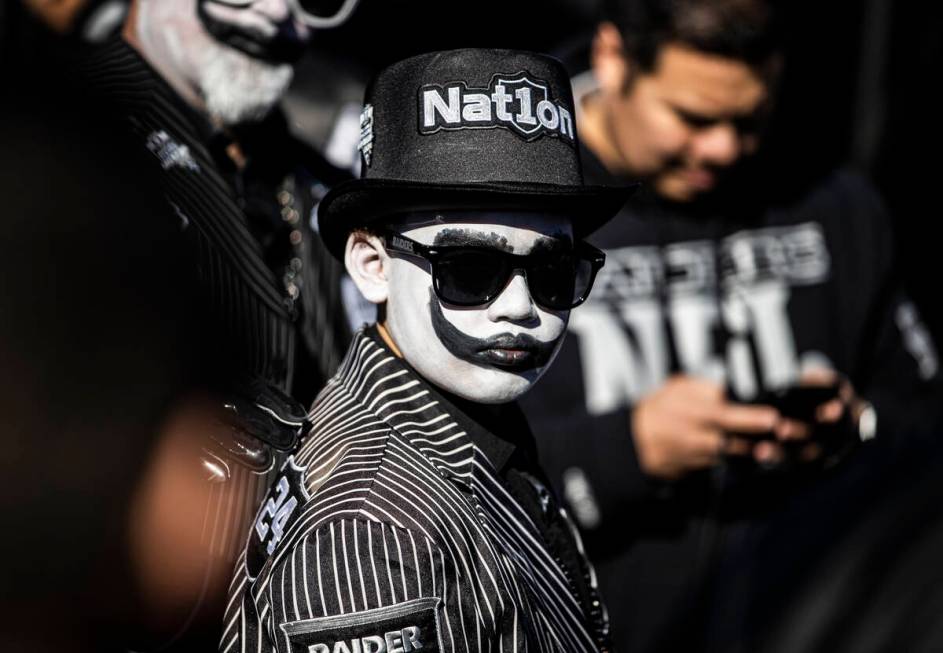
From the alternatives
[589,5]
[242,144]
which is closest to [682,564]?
[242,144]

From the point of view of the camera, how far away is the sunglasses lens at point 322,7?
7.94 ft

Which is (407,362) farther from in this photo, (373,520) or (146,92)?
(146,92)

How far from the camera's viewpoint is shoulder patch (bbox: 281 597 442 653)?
1521mm

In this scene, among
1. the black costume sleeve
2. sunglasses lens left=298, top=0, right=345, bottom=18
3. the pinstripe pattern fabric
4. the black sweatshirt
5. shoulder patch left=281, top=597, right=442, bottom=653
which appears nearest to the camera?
shoulder patch left=281, top=597, right=442, bottom=653

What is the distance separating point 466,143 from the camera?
1.76 meters

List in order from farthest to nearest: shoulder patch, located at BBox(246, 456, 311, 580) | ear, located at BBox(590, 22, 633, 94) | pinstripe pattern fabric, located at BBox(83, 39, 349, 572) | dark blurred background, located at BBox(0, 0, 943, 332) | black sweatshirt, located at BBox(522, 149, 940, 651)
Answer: dark blurred background, located at BBox(0, 0, 943, 332), ear, located at BBox(590, 22, 633, 94), black sweatshirt, located at BBox(522, 149, 940, 651), pinstripe pattern fabric, located at BBox(83, 39, 349, 572), shoulder patch, located at BBox(246, 456, 311, 580)

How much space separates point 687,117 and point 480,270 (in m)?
1.98

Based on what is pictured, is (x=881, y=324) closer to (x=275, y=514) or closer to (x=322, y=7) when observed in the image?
(x=322, y=7)

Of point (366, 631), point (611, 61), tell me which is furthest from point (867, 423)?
point (366, 631)

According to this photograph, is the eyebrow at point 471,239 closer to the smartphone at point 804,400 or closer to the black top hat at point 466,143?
the black top hat at point 466,143

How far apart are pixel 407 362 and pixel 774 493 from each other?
2.04m

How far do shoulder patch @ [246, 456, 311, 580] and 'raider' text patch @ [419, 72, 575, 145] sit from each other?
1.73 ft

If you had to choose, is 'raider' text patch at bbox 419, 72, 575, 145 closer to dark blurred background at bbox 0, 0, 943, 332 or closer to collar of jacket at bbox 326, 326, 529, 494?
collar of jacket at bbox 326, 326, 529, 494

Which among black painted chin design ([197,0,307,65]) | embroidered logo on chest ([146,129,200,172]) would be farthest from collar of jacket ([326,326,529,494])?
black painted chin design ([197,0,307,65])
